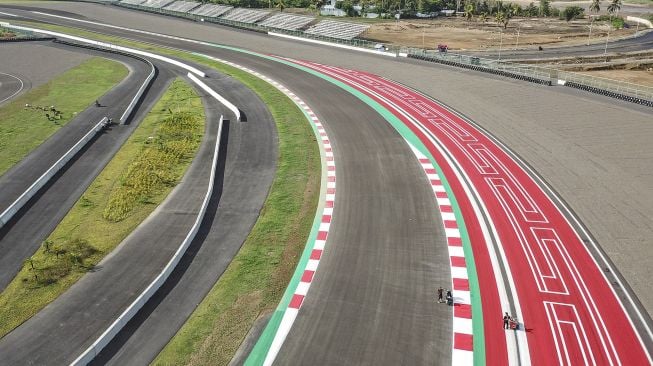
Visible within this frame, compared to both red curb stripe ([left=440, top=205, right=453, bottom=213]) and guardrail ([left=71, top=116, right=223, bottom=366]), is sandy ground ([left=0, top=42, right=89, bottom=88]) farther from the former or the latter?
red curb stripe ([left=440, top=205, right=453, bottom=213])

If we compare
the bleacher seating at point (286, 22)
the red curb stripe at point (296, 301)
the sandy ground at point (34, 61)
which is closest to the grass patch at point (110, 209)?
the red curb stripe at point (296, 301)

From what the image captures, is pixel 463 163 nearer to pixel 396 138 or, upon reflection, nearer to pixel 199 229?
pixel 396 138

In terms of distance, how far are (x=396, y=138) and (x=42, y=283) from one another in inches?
984

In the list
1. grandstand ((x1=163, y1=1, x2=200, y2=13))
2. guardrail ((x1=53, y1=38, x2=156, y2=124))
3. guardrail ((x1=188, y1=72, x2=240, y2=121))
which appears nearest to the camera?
guardrail ((x1=53, y1=38, x2=156, y2=124))

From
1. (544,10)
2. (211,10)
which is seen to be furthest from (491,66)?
(544,10)

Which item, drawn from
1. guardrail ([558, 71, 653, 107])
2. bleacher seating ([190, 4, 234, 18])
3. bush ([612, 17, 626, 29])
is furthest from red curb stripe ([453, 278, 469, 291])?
bush ([612, 17, 626, 29])

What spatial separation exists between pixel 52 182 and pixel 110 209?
5903mm

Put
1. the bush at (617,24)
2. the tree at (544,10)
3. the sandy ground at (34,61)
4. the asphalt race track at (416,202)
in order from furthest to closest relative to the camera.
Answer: the tree at (544,10) → the bush at (617,24) → the sandy ground at (34,61) → the asphalt race track at (416,202)

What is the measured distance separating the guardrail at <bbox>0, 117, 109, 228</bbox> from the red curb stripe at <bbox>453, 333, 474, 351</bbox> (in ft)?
71.2

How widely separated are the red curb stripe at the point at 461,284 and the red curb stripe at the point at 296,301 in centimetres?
614

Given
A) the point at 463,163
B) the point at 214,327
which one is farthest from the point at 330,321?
the point at 463,163

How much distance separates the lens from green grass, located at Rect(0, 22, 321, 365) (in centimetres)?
1545

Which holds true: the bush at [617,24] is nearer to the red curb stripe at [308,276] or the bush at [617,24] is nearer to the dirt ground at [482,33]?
the dirt ground at [482,33]

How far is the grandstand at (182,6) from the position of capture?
115231 mm
